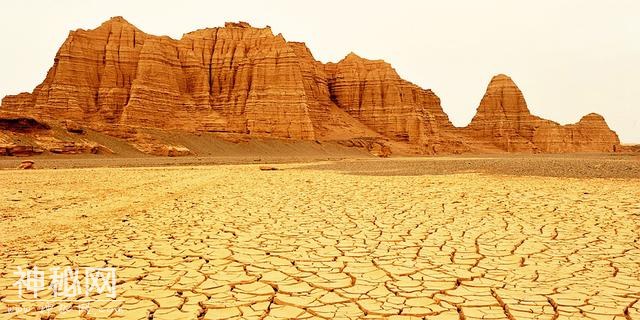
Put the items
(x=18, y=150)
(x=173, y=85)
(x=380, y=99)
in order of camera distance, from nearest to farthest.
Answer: (x=18, y=150) → (x=173, y=85) → (x=380, y=99)

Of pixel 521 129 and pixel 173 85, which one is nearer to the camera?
pixel 173 85

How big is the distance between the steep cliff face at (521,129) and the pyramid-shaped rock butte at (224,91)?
1438 cm

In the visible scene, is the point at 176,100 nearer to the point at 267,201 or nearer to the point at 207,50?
the point at 207,50

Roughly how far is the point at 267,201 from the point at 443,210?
14.5ft

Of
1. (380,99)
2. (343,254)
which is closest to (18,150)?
(343,254)

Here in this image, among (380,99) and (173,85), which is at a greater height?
(380,99)

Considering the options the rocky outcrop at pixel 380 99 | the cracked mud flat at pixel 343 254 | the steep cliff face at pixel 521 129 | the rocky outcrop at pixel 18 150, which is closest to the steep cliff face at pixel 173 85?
the rocky outcrop at pixel 18 150

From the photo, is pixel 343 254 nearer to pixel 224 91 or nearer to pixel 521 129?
pixel 224 91

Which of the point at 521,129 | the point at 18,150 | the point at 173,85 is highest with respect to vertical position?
the point at 173,85

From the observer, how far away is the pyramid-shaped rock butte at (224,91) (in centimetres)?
5316

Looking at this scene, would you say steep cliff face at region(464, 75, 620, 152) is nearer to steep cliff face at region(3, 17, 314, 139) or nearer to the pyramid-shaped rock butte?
the pyramid-shaped rock butte

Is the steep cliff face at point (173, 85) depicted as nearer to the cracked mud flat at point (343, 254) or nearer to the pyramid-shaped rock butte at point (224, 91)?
the pyramid-shaped rock butte at point (224, 91)

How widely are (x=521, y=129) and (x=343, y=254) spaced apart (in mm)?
95951

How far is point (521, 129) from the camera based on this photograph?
8938cm
